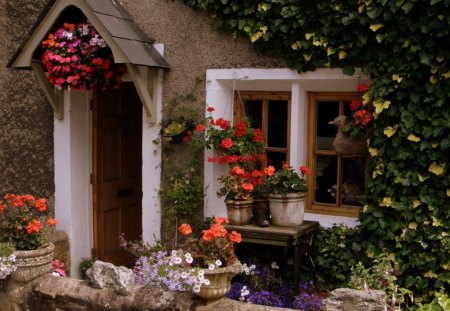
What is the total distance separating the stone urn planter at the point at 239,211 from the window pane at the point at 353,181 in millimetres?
972

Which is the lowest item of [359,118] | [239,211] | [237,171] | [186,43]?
[239,211]

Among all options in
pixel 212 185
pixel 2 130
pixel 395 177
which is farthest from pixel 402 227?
pixel 2 130

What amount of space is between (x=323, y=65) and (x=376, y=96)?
1.90 ft

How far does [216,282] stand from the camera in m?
3.83

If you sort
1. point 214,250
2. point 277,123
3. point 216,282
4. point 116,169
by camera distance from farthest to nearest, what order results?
point 116,169, point 277,123, point 214,250, point 216,282

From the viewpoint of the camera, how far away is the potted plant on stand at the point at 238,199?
5.04 meters

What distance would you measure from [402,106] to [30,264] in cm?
328

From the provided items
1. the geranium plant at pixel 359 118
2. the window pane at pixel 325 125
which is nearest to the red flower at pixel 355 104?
the geranium plant at pixel 359 118

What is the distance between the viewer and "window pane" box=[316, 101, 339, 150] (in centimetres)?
540

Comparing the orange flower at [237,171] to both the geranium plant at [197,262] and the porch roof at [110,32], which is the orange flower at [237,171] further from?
the porch roof at [110,32]

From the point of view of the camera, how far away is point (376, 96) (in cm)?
465

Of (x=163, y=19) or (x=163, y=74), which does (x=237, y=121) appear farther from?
(x=163, y=19)

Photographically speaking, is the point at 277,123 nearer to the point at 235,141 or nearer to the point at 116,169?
the point at 235,141

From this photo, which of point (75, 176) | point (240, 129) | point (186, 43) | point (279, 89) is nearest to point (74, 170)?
point (75, 176)
